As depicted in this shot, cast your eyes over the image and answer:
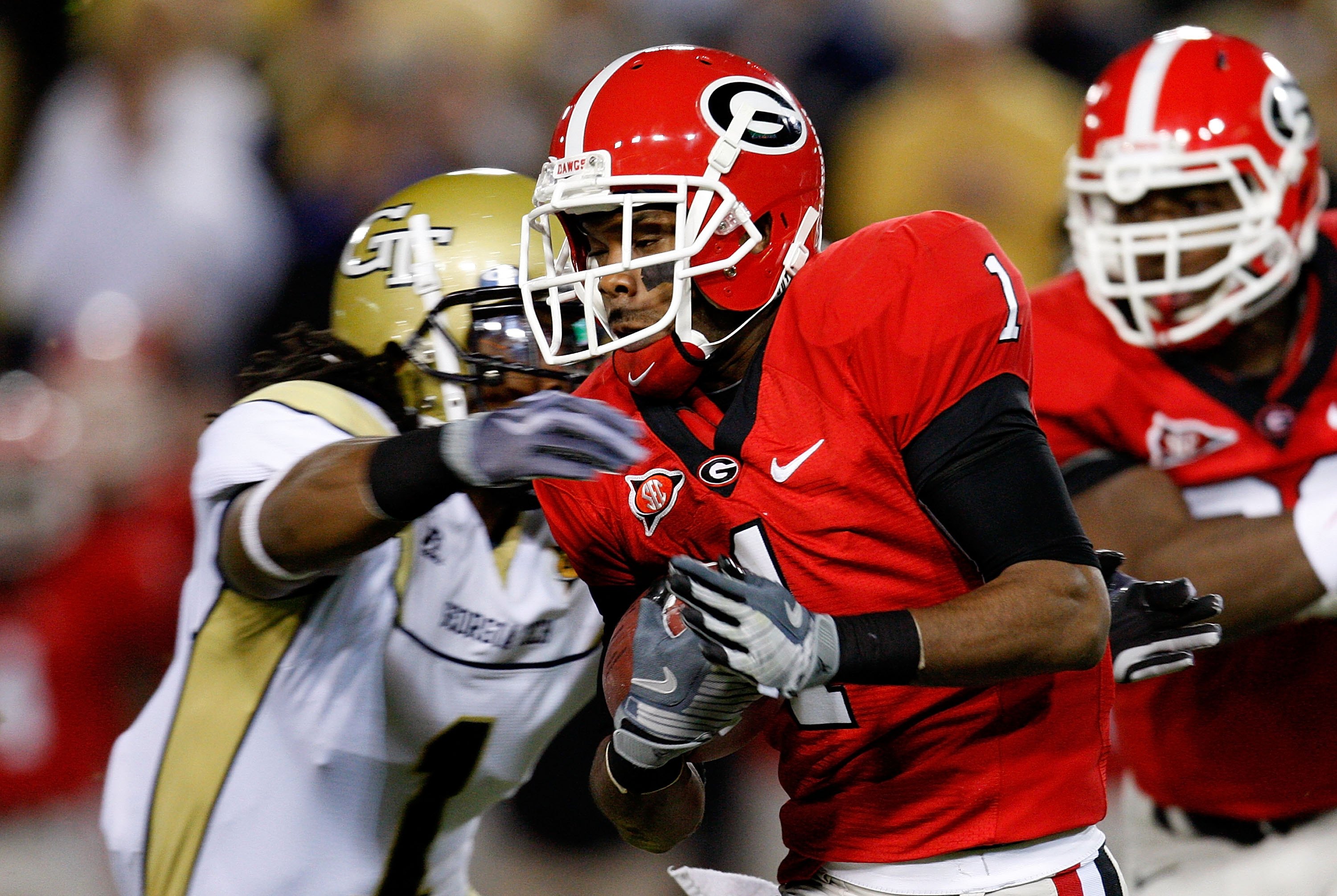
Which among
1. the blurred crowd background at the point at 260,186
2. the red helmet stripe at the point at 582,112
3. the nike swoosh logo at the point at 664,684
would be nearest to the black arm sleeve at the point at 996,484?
the nike swoosh logo at the point at 664,684

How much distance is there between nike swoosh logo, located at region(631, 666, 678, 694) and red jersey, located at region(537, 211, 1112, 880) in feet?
0.62

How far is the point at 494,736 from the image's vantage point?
7.86ft

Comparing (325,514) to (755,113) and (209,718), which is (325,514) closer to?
(209,718)

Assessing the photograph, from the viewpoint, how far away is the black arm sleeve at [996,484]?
1.57 m

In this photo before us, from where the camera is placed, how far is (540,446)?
1.70 metres

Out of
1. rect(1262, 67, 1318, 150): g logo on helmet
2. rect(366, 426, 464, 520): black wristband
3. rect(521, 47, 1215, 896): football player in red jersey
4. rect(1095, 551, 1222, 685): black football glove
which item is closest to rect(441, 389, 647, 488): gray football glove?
rect(366, 426, 464, 520): black wristband

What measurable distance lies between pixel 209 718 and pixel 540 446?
78cm

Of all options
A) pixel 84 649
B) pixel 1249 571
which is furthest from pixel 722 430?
pixel 84 649

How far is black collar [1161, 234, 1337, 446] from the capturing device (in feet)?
9.15

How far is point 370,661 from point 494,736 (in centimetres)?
29

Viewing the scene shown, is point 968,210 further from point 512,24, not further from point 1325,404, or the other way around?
point 1325,404

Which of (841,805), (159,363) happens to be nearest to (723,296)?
(841,805)

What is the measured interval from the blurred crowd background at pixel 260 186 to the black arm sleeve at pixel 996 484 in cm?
244

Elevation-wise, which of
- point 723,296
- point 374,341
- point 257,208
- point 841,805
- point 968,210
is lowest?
point 968,210
